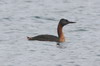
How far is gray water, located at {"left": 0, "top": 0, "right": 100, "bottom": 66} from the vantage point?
22375 millimetres

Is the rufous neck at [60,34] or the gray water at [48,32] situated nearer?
the gray water at [48,32]

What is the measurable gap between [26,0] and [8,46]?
14.2m

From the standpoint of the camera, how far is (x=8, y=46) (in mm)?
24594

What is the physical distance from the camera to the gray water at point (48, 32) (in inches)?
881

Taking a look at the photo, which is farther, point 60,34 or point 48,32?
point 48,32

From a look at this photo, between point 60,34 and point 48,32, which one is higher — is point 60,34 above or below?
above

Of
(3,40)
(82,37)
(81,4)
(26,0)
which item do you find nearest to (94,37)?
(82,37)

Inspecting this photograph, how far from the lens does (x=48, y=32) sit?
1123 inches

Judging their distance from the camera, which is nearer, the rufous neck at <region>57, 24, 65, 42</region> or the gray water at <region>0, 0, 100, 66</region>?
the gray water at <region>0, 0, 100, 66</region>

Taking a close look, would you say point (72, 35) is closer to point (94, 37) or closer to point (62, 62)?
point (94, 37)

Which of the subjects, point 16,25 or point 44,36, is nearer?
point 44,36

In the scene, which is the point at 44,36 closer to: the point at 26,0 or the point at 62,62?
the point at 62,62

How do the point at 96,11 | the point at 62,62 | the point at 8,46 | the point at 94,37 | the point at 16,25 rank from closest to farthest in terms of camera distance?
the point at 62,62, the point at 8,46, the point at 94,37, the point at 16,25, the point at 96,11

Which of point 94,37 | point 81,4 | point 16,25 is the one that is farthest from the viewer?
point 81,4
